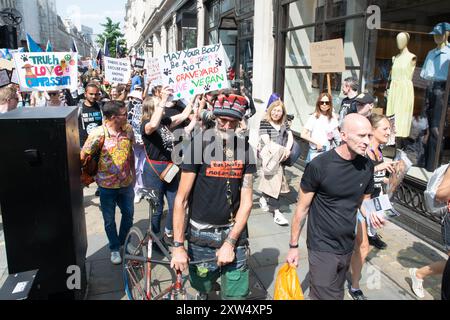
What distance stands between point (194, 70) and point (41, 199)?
2637 mm

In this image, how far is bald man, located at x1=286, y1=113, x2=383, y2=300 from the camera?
2.74 meters

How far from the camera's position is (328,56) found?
6367 millimetres

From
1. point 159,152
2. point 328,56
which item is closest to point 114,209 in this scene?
point 159,152

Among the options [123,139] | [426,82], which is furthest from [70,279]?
[426,82]

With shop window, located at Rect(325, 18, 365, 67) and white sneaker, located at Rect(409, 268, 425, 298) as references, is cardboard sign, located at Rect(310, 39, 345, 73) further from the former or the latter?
white sneaker, located at Rect(409, 268, 425, 298)

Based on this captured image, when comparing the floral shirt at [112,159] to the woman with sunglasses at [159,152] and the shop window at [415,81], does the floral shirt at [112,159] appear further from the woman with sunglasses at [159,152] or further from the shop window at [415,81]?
the shop window at [415,81]

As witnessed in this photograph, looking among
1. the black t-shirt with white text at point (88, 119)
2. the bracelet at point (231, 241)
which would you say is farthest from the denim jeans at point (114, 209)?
the black t-shirt with white text at point (88, 119)

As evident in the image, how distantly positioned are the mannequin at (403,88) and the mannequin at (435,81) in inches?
10.6

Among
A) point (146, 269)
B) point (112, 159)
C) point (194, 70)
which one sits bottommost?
point (146, 269)

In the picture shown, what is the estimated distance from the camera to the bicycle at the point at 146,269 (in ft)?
9.34

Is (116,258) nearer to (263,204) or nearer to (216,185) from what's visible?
(216,185)

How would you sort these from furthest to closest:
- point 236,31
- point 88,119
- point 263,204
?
point 236,31 → point 88,119 → point 263,204

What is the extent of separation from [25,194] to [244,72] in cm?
1024

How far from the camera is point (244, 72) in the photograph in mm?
12359
